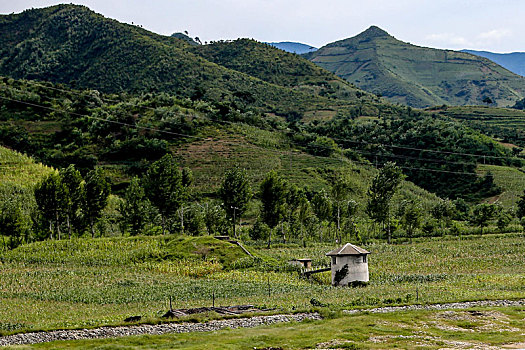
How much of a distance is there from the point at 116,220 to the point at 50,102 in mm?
57121

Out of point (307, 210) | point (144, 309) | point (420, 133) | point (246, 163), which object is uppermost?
point (420, 133)

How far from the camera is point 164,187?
214 ft

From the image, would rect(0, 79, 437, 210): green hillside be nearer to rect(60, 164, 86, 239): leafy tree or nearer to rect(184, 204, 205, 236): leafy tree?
rect(184, 204, 205, 236): leafy tree

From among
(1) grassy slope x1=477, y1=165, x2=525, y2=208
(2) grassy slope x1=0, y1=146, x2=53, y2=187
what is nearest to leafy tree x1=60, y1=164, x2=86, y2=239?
(2) grassy slope x1=0, y1=146, x2=53, y2=187

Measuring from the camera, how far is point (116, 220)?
84.8 meters

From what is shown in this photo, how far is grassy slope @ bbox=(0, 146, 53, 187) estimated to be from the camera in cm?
8459

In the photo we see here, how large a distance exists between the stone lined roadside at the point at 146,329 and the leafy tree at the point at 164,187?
3711cm

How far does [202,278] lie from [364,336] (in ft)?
82.4

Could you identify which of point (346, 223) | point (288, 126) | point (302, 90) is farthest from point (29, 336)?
point (302, 90)

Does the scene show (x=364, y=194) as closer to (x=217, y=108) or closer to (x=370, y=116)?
(x=217, y=108)

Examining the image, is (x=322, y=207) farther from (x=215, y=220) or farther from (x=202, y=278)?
(x=202, y=278)

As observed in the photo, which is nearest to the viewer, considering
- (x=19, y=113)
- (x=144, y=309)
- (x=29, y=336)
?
(x=29, y=336)

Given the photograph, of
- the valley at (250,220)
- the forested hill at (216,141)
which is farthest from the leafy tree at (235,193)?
the forested hill at (216,141)

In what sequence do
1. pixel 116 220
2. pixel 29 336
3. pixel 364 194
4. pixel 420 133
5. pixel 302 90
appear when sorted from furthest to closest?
pixel 302 90
pixel 420 133
pixel 364 194
pixel 116 220
pixel 29 336
